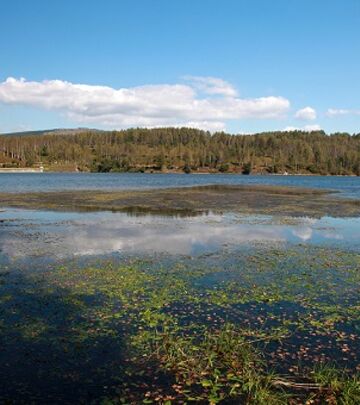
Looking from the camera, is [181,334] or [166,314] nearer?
[181,334]

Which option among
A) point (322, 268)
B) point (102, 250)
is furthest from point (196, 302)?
point (102, 250)

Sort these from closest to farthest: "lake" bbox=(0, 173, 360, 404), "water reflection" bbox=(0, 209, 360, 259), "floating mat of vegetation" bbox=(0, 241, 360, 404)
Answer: "floating mat of vegetation" bbox=(0, 241, 360, 404) < "lake" bbox=(0, 173, 360, 404) < "water reflection" bbox=(0, 209, 360, 259)

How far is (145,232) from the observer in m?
35.7

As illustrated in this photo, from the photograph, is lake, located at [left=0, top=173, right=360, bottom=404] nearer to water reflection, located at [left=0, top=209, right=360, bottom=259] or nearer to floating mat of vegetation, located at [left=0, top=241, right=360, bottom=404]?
floating mat of vegetation, located at [left=0, top=241, right=360, bottom=404]

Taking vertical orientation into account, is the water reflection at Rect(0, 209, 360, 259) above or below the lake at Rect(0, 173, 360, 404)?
below

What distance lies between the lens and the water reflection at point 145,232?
2898 centimetres

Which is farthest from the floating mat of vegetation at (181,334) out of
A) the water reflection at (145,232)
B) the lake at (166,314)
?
the water reflection at (145,232)

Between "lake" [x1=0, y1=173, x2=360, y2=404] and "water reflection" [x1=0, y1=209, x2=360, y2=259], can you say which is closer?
"lake" [x1=0, y1=173, x2=360, y2=404]

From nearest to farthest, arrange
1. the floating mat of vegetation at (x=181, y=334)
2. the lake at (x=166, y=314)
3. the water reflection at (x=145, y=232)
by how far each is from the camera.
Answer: the floating mat of vegetation at (x=181, y=334)
the lake at (x=166, y=314)
the water reflection at (x=145, y=232)

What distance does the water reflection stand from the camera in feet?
95.1

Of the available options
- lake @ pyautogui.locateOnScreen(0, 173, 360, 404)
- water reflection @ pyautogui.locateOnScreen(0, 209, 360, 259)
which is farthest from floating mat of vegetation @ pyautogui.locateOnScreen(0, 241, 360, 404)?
water reflection @ pyautogui.locateOnScreen(0, 209, 360, 259)

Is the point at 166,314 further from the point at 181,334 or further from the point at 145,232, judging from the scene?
the point at 145,232

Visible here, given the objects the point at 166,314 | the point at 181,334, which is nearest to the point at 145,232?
the point at 166,314

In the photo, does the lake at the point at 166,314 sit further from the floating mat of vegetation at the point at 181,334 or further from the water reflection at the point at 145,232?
the water reflection at the point at 145,232
